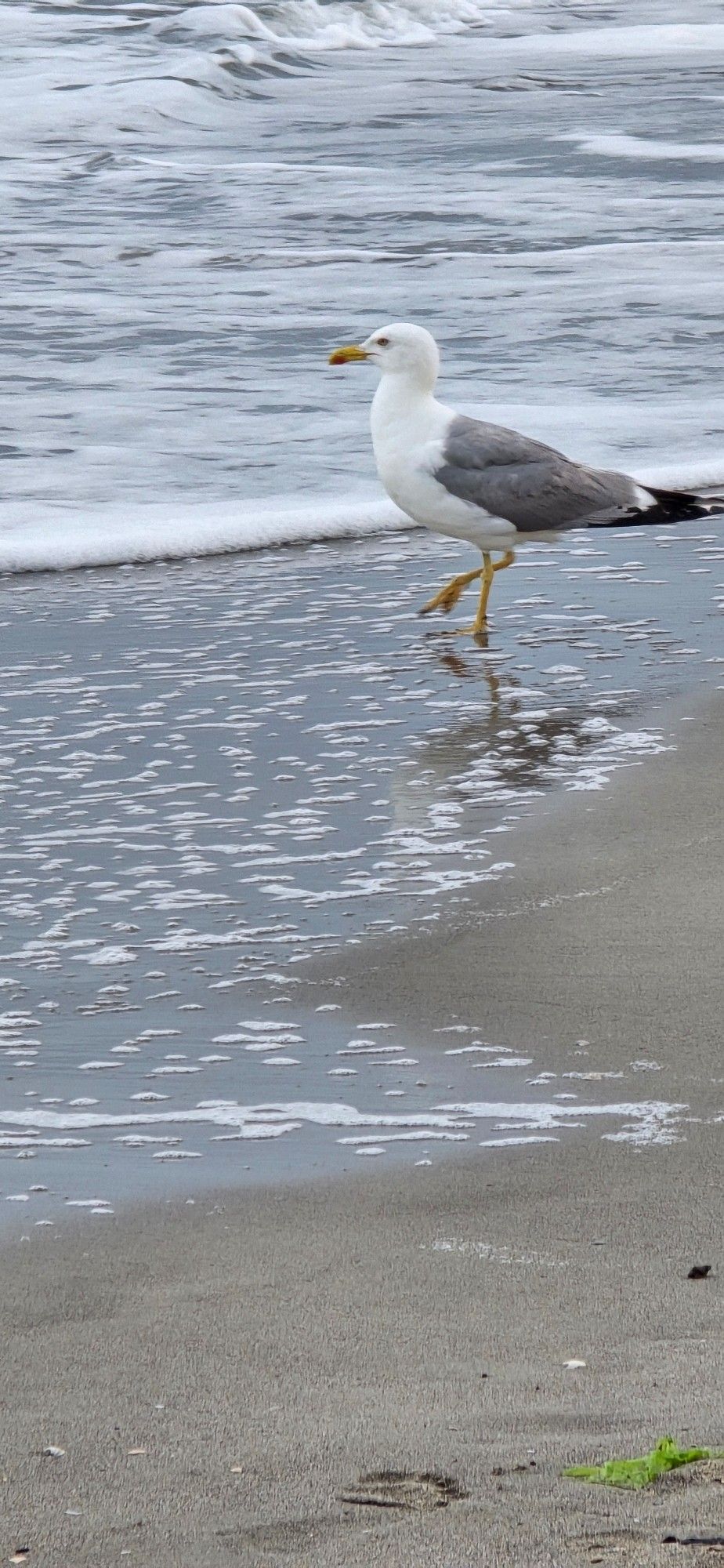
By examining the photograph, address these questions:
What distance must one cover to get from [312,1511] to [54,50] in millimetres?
20508

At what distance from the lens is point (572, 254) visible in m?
12.7

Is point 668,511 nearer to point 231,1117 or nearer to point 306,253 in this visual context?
point 231,1117

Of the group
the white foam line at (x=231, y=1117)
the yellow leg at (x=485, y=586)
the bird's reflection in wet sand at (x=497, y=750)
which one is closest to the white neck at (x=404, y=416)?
the yellow leg at (x=485, y=586)

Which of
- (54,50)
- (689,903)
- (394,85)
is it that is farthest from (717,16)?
(689,903)

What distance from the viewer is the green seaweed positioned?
175 centimetres

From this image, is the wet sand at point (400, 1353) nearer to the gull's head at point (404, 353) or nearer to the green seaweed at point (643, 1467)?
the green seaweed at point (643, 1467)

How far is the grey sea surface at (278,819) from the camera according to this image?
286 cm

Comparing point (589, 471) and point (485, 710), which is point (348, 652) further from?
point (589, 471)

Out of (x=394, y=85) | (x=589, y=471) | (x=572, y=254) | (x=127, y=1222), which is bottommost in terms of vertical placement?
(x=127, y=1222)

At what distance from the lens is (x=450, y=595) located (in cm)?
612

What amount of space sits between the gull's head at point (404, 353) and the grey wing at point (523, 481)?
0.69 feet

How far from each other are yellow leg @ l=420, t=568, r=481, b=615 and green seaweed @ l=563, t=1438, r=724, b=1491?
4.47 metres

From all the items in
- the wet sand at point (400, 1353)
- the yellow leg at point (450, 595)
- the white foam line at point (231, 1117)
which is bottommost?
the white foam line at point (231, 1117)

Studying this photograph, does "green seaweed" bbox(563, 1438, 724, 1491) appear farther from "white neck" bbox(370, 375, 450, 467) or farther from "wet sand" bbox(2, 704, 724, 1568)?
"white neck" bbox(370, 375, 450, 467)
